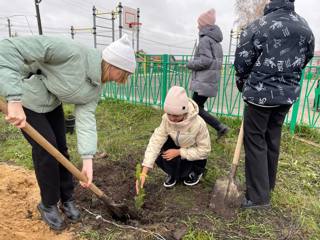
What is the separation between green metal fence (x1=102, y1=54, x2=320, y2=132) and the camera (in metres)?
5.71

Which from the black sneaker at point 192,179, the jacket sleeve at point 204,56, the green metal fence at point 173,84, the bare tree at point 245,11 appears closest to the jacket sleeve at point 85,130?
the black sneaker at point 192,179

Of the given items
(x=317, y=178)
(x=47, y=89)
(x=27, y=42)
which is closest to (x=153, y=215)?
(x=47, y=89)

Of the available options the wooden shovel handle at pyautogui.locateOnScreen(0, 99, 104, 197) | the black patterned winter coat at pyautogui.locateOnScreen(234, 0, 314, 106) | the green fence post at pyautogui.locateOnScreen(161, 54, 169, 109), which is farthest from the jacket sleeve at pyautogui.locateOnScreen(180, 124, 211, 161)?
the green fence post at pyautogui.locateOnScreen(161, 54, 169, 109)

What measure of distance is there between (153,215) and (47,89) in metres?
1.30

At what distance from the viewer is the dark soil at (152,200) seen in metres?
2.38

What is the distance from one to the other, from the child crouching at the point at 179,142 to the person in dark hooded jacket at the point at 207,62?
1.54 meters

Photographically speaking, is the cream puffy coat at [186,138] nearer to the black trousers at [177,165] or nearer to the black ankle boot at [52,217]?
the black trousers at [177,165]

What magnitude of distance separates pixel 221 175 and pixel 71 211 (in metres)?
1.59

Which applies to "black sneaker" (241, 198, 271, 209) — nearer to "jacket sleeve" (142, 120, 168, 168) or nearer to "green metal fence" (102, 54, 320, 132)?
"jacket sleeve" (142, 120, 168, 168)

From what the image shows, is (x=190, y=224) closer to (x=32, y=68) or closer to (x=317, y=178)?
(x=32, y=68)

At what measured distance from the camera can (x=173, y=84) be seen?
6301mm

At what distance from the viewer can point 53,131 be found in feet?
7.18

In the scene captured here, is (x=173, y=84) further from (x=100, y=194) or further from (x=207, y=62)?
(x=100, y=194)

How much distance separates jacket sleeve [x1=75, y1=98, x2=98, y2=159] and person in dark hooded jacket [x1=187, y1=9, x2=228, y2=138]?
2.51 metres
